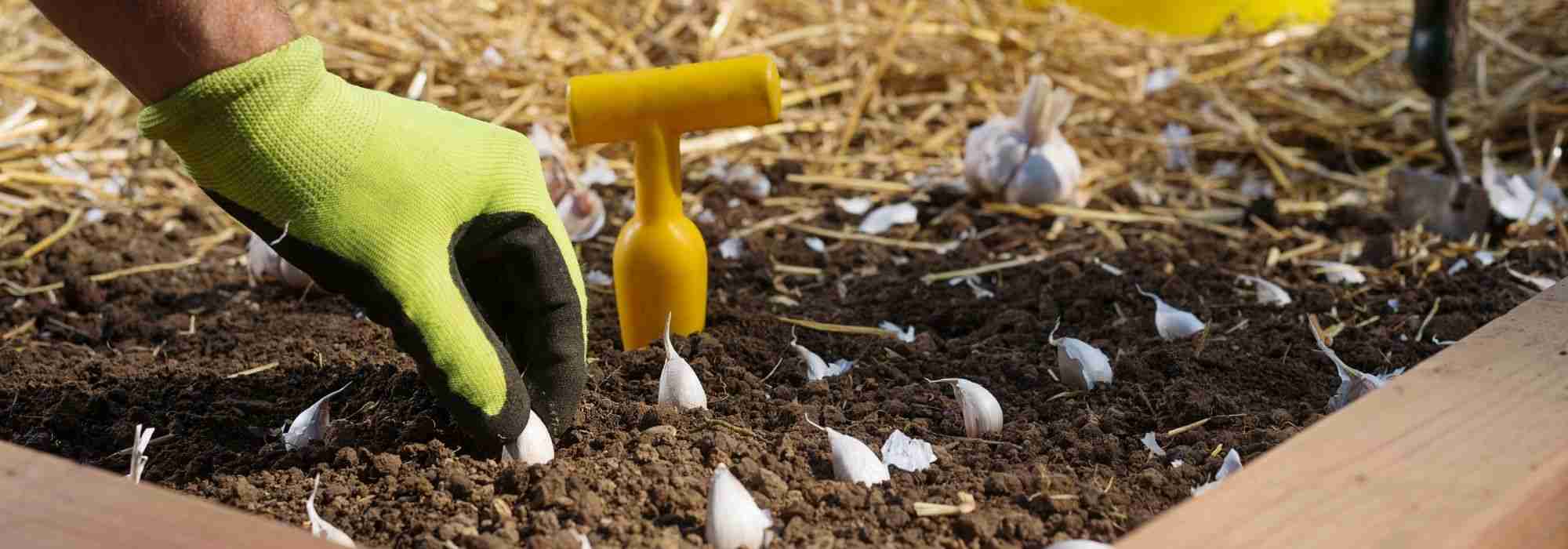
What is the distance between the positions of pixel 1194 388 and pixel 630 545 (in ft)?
1.87

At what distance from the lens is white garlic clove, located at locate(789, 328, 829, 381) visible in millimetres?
1327

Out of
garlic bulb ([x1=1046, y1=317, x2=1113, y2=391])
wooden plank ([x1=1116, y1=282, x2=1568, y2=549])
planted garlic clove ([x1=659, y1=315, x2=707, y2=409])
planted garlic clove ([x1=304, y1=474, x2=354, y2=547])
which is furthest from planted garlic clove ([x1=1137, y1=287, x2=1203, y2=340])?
planted garlic clove ([x1=304, y1=474, x2=354, y2=547])

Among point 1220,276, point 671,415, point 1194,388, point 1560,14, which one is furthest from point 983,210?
point 1560,14

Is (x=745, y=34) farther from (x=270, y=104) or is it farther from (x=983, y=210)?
(x=270, y=104)

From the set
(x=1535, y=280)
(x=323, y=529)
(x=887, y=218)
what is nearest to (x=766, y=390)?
(x=323, y=529)

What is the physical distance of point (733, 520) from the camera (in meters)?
0.95

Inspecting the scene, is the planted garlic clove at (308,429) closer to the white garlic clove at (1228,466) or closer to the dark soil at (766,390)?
the dark soil at (766,390)

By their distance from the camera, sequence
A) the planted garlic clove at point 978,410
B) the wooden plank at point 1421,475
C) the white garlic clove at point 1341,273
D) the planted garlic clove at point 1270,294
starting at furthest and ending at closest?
the white garlic clove at point 1341,273 < the planted garlic clove at point 1270,294 < the planted garlic clove at point 978,410 < the wooden plank at point 1421,475

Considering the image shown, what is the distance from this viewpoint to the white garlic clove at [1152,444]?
1.14 meters

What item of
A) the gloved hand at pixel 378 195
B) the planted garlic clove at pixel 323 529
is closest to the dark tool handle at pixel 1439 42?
the gloved hand at pixel 378 195

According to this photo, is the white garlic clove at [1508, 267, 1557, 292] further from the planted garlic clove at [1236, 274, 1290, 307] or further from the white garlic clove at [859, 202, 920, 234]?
the white garlic clove at [859, 202, 920, 234]

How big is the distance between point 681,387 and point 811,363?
0.59 ft

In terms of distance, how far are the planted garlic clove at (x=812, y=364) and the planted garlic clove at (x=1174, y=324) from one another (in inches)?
14.0

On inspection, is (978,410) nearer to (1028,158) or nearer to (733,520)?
(733,520)
